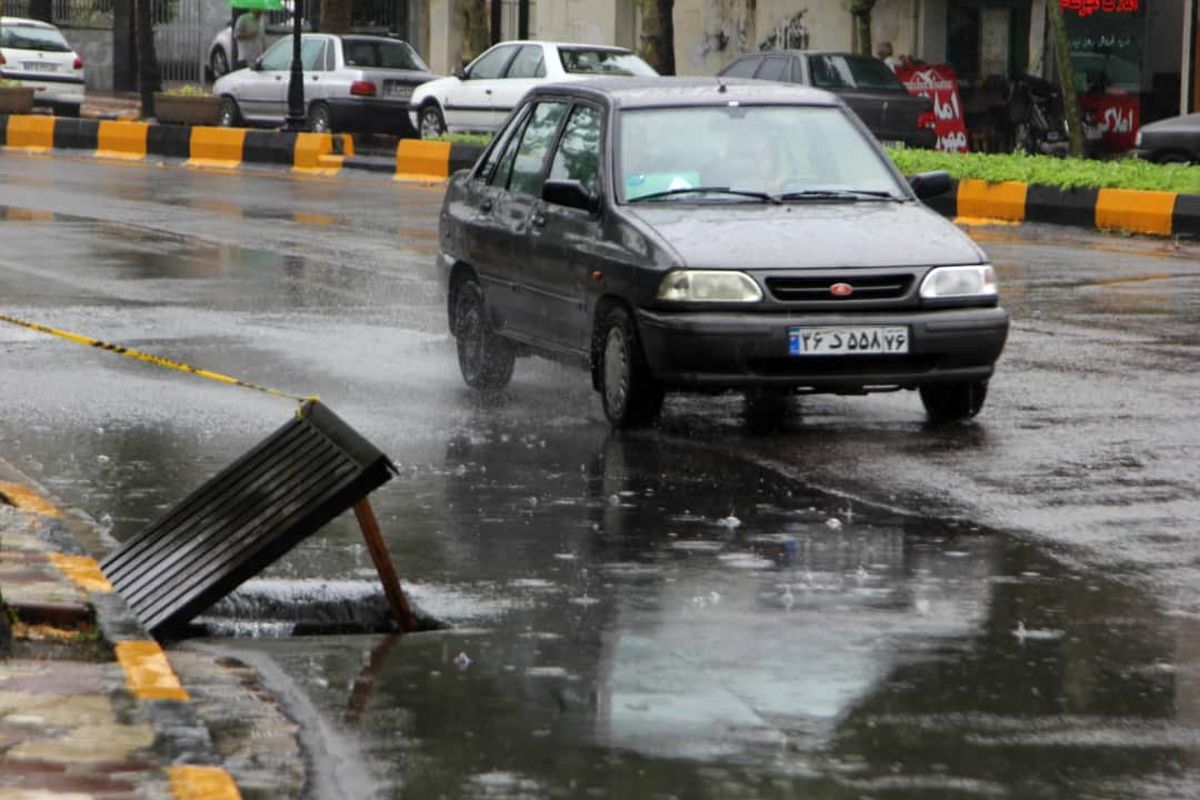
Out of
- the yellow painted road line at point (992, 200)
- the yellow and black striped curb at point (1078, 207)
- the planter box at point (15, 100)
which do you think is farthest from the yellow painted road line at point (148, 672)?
the planter box at point (15, 100)

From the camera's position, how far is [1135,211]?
70.8 ft

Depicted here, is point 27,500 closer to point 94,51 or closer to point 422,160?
point 422,160

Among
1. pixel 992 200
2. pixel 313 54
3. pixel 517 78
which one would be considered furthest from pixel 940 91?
pixel 992 200

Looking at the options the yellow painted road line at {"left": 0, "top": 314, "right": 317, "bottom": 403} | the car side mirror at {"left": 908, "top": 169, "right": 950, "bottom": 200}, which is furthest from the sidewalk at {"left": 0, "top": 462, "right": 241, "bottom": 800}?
the car side mirror at {"left": 908, "top": 169, "right": 950, "bottom": 200}

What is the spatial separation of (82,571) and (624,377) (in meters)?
3.69

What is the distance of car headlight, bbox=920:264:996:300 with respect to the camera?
10422mm

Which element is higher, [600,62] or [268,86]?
[600,62]

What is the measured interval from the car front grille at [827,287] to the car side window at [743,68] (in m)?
22.1

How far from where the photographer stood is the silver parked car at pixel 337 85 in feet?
116

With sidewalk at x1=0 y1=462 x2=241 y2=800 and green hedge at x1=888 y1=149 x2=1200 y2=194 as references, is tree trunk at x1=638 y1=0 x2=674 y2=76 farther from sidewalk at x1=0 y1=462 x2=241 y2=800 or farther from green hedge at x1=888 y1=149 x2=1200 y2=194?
sidewalk at x1=0 y1=462 x2=241 y2=800

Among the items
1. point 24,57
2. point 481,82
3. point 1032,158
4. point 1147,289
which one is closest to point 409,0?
point 24,57

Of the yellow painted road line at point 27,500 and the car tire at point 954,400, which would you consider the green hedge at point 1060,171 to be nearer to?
the car tire at point 954,400

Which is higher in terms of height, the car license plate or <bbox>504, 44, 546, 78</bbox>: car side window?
<bbox>504, 44, 546, 78</bbox>: car side window

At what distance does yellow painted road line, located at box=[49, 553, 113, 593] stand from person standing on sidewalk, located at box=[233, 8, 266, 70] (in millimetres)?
39592
